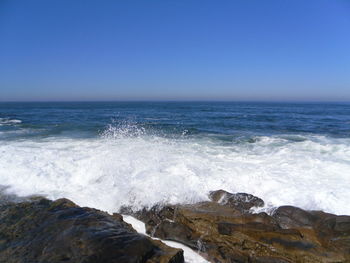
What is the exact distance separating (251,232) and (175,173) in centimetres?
359

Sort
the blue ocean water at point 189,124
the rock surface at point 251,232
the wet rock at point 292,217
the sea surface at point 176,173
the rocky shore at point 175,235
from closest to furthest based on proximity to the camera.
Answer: the rocky shore at point 175,235 < the rock surface at point 251,232 < the wet rock at point 292,217 < the sea surface at point 176,173 < the blue ocean water at point 189,124

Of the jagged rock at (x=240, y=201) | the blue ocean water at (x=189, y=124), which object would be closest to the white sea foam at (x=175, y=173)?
the jagged rock at (x=240, y=201)

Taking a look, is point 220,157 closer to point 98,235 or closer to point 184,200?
point 184,200

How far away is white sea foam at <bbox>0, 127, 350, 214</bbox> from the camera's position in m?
6.52

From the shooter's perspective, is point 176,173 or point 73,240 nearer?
point 73,240

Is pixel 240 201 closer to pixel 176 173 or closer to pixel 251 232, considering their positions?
pixel 251 232

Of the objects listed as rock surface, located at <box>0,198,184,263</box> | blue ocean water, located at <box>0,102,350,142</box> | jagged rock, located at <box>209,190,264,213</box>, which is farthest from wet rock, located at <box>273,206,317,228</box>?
blue ocean water, located at <box>0,102,350,142</box>

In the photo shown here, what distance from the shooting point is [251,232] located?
4.57m

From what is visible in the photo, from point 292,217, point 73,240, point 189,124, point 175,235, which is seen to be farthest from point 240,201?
point 189,124

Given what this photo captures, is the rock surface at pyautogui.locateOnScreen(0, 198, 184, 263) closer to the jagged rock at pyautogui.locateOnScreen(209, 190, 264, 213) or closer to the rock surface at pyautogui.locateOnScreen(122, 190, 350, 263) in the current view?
the rock surface at pyautogui.locateOnScreen(122, 190, 350, 263)

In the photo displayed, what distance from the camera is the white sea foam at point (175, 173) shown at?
652cm

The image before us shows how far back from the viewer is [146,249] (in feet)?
12.7

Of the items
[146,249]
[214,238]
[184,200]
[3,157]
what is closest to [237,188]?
[184,200]

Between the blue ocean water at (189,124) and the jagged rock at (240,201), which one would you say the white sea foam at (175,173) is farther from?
the blue ocean water at (189,124)
